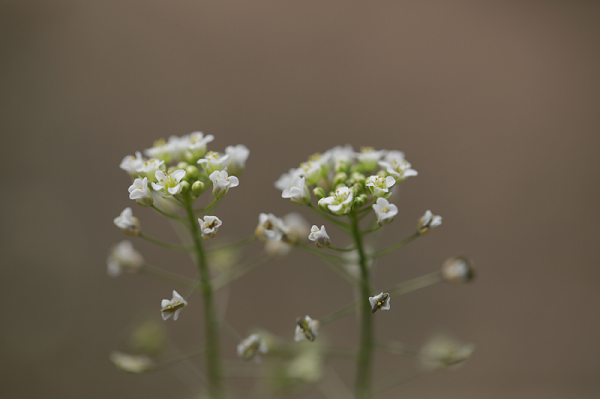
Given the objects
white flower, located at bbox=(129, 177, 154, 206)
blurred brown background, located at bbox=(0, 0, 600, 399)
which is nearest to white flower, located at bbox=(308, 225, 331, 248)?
white flower, located at bbox=(129, 177, 154, 206)

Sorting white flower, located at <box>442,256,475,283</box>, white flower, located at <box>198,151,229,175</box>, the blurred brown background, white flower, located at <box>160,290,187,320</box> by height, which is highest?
the blurred brown background

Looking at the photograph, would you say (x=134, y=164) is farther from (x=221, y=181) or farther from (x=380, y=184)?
(x=380, y=184)

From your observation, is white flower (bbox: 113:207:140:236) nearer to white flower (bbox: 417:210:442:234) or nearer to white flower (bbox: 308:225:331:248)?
white flower (bbox: 308:225:331:248)

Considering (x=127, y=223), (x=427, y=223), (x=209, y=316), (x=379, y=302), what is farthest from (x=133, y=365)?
(x=427, y=223)

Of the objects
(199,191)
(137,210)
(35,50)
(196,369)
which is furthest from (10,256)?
(199,191)

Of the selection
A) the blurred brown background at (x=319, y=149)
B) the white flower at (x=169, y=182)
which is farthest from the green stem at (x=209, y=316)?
the blurred brown background at (x=319, y=149)

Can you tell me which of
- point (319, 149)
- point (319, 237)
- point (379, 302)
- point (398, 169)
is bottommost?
point (379, 302)

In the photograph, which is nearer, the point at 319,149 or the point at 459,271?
the point at 459,271
